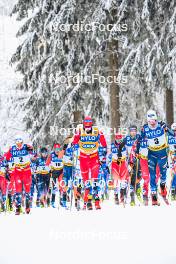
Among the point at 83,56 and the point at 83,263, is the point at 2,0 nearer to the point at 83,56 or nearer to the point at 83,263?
the point at 83,56

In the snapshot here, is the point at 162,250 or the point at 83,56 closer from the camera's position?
the point at 162,250

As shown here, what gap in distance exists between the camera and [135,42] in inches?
817

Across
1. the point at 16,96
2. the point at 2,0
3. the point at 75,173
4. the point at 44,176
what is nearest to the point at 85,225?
the point at 75,173

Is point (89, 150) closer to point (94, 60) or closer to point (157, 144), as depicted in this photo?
point (157, 144)

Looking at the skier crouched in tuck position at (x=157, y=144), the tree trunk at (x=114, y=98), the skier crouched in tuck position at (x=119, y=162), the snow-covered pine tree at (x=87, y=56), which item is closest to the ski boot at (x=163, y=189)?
the skier crouched in tuck position at (x=157, y=144)

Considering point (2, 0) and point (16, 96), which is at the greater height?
point (2, 0)

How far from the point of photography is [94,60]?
2081 centimetres

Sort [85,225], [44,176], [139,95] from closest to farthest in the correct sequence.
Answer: [85,225] < [44,176] < [139,95]

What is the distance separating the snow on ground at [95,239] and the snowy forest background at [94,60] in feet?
32.8

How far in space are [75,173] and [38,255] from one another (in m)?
6.18

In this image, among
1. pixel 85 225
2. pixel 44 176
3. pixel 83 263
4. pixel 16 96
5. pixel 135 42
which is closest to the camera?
pixel 83 263

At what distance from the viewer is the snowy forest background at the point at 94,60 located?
19.1 meters

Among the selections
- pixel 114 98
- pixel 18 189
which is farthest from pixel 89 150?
pixel 114 98

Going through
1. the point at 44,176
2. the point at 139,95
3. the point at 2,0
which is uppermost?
the point at 2,0
